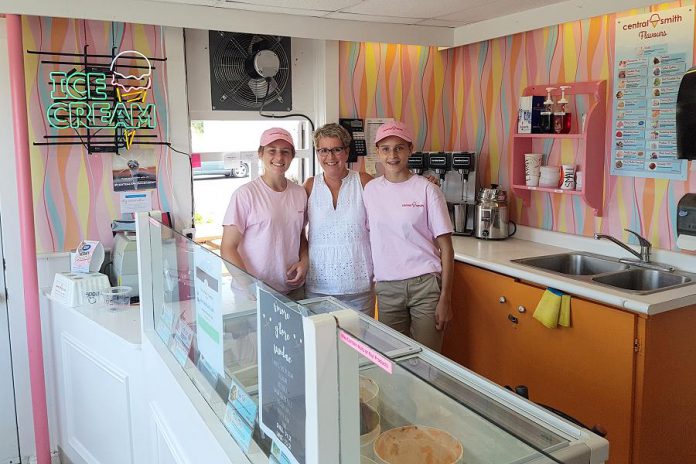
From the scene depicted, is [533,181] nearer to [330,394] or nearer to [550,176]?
[550,176]

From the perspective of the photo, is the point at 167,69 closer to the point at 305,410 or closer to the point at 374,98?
the point at 374,98

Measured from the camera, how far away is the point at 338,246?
2.62 meters

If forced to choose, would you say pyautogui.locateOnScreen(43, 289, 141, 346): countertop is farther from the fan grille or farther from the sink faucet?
the sink faucet

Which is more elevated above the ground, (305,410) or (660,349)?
(305,410)

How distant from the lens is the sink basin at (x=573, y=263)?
10.5 feet

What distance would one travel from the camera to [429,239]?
2701 millimetres

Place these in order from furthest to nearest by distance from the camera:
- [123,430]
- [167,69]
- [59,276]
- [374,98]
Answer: [374,98] → [167,69] → [59,276] → [123,430]

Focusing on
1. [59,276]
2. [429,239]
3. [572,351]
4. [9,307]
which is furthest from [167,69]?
[572,351]

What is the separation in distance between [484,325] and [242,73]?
1923 millimetres

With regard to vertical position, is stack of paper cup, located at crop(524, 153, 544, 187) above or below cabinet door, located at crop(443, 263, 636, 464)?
above

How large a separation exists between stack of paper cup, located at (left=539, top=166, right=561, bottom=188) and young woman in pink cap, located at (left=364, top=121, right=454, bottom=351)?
101 centimetres

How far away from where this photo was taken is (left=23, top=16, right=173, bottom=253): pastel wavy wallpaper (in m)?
2.93

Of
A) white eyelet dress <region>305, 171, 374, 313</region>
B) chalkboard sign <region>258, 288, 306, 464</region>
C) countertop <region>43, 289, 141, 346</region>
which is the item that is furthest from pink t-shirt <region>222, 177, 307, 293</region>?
chalkboard sign <region>258, 288, 306, 464</region>

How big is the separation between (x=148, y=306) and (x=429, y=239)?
1191 millimetres
